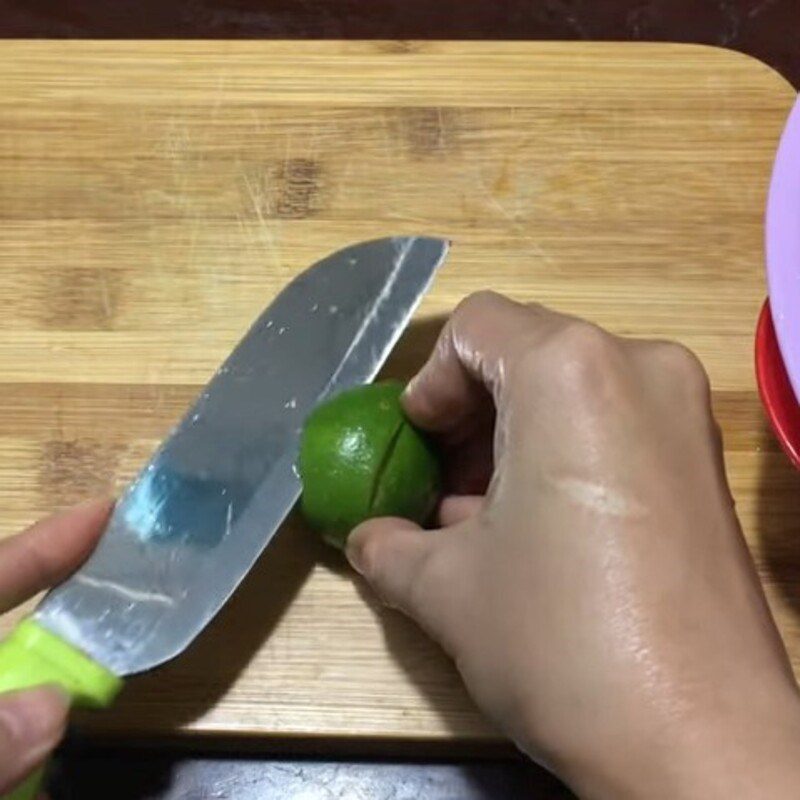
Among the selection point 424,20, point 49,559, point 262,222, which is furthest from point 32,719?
point 424,20

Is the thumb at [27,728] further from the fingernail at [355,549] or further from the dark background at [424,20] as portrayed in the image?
the dark background at [424,20]

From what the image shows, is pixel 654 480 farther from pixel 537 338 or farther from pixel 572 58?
pixel 572 58

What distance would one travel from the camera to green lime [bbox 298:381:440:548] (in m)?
0.98

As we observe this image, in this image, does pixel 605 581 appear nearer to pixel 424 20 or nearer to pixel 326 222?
pixel 326 222

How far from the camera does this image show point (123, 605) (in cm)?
98

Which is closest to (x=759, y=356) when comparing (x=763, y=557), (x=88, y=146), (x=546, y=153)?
(x=763, y=557)

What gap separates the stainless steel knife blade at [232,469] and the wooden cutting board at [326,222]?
0.20 feet

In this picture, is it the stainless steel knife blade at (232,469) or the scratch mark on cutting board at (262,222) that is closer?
the stainless steel knife blade at (232,469)

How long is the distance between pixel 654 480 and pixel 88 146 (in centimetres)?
63

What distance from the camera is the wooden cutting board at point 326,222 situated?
3.50ft

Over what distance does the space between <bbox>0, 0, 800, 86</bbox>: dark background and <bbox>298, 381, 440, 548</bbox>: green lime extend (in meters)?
0.60

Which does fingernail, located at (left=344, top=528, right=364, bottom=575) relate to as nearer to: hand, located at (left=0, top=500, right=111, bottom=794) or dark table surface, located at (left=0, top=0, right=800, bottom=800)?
hand, located at (left=0, top=500, right=111, bottom=794)

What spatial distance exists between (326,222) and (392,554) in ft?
A: 1.17

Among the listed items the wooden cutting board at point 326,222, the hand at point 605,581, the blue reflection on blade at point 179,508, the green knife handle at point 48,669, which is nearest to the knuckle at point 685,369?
the hand at point 605,581
